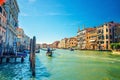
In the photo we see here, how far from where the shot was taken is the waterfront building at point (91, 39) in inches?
3753

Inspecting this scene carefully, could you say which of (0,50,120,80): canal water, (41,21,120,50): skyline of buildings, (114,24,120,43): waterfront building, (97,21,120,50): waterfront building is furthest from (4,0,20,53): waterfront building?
(41,21,120,50): skyline of buildings

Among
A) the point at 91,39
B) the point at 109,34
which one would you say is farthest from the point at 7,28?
the point at 91,39

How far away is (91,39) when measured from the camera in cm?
10006

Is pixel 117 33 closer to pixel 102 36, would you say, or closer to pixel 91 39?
pixel 102 36

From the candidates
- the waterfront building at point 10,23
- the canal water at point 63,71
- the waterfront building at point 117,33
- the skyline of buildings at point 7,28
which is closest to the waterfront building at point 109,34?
the waterfront building at point 117,33

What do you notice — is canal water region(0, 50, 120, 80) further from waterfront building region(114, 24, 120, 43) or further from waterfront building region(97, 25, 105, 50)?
waterfront building region(97, 25, 105, 50)

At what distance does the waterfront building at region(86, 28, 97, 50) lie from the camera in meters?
95.3

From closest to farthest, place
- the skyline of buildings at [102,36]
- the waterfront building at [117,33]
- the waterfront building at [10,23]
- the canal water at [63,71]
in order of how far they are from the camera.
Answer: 1. the canal water at [63,71]
2. the waterfront building at [10,23]
3. the waterfront building at [117,33]
4. the skyline of buildings at [102,36]

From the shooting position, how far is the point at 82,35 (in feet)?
382

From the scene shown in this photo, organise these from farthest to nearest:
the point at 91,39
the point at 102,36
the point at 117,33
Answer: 1. the point at 91,39
2. the point at 102,36
3. the point at 117,33

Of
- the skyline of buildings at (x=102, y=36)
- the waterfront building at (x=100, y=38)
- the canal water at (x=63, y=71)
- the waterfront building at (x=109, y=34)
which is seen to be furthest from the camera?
the waterfront building at (x=100, y=38)

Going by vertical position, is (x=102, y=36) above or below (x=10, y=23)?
below

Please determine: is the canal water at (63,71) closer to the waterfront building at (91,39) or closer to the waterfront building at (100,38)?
the waterfront building at (100,38)

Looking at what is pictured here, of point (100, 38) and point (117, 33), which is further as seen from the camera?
point (100, 38)
